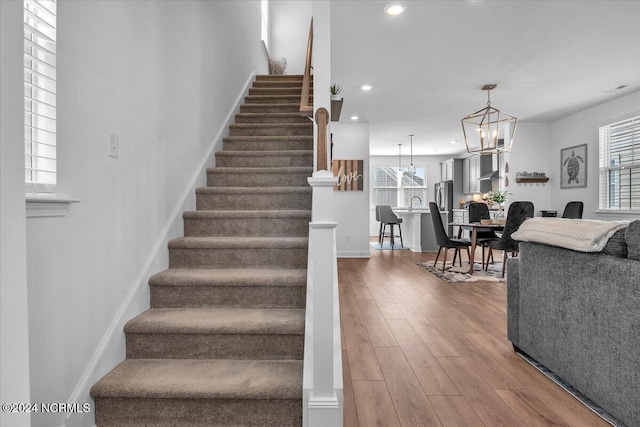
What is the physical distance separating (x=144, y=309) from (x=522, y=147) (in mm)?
7390

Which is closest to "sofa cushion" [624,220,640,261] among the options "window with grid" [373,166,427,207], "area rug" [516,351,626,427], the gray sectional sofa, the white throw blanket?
the gray sectional sofa

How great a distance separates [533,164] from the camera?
270 inches

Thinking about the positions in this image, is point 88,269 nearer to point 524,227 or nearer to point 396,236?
point 524,227

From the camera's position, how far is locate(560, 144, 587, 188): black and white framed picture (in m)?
6.00

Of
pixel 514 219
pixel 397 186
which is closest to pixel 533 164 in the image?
pixel 514 219

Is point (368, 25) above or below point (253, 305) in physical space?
above

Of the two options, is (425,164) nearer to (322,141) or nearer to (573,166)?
(573,166)

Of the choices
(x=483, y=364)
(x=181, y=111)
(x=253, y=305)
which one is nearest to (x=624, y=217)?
(x=483, y=364)

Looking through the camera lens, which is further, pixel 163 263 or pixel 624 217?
pixel 624 217

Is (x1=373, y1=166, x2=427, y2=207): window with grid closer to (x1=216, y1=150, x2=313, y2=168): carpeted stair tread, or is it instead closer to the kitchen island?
the kitchen island

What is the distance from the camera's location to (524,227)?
2.30 meters

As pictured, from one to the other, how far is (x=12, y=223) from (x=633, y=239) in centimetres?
214

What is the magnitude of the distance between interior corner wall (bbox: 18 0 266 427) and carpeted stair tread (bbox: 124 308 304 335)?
12cm

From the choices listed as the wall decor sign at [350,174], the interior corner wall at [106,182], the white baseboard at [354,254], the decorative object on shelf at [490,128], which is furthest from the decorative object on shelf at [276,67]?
the interior corner wall at [106,182]
